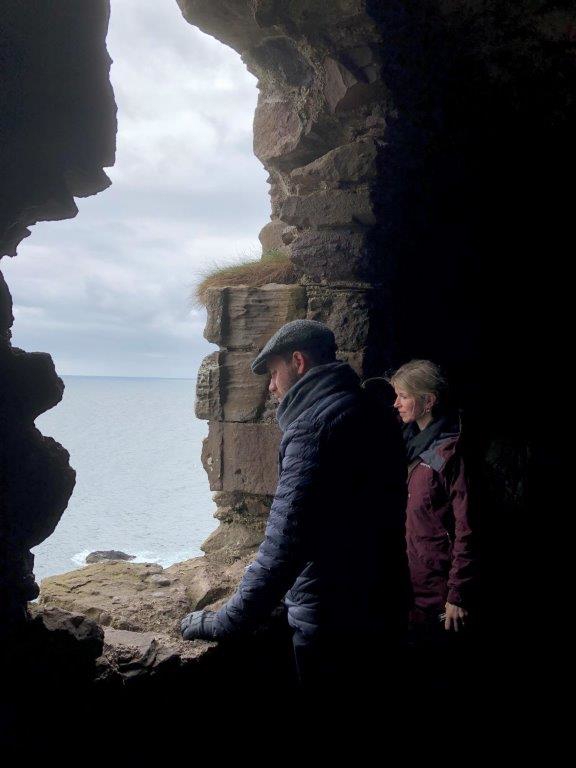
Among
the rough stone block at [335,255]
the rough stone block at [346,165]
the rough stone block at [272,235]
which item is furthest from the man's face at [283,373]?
the rough stone block at [272,235]

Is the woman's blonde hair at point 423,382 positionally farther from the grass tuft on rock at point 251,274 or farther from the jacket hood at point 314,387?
the grass tuft on rock at point 251,274

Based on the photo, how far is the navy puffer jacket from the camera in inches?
74.8

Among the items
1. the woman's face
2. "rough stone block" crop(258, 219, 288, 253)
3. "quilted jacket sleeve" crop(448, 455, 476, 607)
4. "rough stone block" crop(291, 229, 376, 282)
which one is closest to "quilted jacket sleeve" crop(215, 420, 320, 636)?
"quilted jacket sleeve" crop(448, 455, 476, 607)

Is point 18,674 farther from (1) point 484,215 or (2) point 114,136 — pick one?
(1) point 484,215

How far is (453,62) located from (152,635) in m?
4.01

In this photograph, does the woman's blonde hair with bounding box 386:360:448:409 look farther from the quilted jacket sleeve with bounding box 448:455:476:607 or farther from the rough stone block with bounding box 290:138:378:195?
the rough stone block with bounding box 290:138:378:195

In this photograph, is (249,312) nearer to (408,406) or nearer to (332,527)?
(408,406)

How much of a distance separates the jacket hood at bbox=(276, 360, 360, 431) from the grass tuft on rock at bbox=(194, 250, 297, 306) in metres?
1.57

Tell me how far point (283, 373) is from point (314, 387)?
0.18 meters

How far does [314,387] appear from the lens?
2.06 metres

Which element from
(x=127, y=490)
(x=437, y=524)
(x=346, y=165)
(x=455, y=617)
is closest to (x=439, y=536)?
(x=437, y=524)

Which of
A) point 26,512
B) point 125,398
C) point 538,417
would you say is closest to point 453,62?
point 538,417

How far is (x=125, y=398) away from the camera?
63.4 m

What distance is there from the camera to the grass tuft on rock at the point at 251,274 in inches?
143
